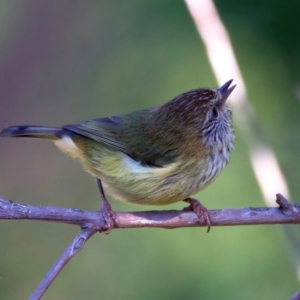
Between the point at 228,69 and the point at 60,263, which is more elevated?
the point at 228,69

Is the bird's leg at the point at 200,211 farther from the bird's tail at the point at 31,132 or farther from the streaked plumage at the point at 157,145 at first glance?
the bird's tail at the point at 31,132

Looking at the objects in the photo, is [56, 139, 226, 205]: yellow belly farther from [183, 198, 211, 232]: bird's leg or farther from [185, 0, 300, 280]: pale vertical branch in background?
[185, 0, 300, 280]: pale vertical branch in background

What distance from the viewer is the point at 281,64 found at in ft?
23.0

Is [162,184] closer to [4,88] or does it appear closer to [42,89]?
[4,88]

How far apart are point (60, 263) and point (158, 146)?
1.34 metres

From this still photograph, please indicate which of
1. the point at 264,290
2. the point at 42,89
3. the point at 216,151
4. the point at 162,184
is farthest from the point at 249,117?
the point at 42,89

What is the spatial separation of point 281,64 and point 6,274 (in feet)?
12.0

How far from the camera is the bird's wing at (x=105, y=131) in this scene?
12.8 ft

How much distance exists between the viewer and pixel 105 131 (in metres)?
4.01

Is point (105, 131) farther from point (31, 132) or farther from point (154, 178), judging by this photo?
point (154, 178)

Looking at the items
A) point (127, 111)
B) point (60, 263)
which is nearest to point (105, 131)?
point (60, 263)

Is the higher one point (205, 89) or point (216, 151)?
point (205, 89)

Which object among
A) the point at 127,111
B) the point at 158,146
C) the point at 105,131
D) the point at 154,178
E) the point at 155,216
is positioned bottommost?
the point at 155,216

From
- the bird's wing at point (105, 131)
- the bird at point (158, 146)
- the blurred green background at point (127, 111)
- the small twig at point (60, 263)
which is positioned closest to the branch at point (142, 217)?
the small twig at point (60, 263)
